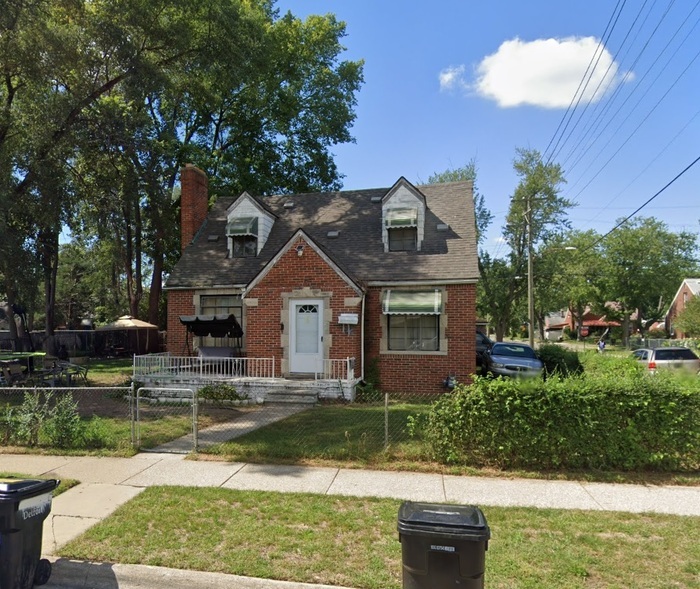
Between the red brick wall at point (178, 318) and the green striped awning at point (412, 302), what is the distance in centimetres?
669

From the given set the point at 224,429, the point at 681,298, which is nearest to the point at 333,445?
the point at 224,429

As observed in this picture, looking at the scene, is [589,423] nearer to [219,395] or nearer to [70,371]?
[219,395]

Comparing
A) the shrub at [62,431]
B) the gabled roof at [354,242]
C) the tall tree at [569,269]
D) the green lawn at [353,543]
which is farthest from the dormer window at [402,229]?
the tall tree at [569,269]

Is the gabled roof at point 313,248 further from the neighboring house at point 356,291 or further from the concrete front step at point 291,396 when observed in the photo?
the concrete front step at point 291,396

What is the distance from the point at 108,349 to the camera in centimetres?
2789

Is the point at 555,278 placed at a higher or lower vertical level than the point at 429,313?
higher

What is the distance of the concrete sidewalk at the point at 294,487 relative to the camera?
212 inches

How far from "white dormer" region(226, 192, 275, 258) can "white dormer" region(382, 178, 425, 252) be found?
4306mm

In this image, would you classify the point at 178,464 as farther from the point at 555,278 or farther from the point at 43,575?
the point at 555,278

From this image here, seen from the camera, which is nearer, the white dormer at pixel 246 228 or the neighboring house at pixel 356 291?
the neighboring house at pixel 356 291

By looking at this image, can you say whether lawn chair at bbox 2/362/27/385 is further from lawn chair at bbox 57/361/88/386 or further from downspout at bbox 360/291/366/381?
downspout at bbox 360/291/366/381

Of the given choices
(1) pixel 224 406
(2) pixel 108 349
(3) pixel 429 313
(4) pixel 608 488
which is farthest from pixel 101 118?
(4) pixel 608 488

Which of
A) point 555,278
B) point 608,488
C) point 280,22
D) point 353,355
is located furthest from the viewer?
point 555,278

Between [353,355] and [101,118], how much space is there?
1240 cm
